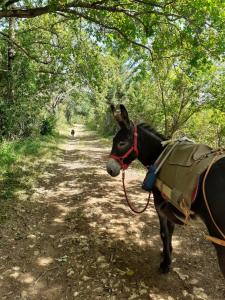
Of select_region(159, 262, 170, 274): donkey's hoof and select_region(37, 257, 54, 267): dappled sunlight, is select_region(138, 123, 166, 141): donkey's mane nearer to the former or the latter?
select_region(159, 262, 170, 274): donkey's hoof

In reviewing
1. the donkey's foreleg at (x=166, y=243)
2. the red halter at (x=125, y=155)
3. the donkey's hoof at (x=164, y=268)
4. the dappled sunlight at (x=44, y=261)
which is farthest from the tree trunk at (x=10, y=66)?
Result: the donkey's hoof at (x=164, y=268)

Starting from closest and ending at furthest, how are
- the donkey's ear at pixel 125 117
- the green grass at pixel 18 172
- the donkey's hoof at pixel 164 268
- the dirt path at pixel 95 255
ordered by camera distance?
the donkey's ear at pixel 125 117 → the dirt path at pixel 95 255 → the donkey's hoof at pixel 164 268 → the green grass at pixel 18 172

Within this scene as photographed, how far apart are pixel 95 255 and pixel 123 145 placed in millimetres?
2119

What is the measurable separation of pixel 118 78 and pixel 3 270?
25.4 metres

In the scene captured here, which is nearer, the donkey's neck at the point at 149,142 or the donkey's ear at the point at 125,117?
the donkey's ear at the point at 125,117

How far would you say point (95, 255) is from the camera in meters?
5.14

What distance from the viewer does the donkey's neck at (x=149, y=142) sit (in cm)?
428

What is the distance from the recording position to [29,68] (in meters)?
15.1

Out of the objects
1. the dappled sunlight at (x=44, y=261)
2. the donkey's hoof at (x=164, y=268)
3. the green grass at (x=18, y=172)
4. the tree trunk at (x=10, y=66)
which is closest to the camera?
the donkey's hoof at (x=164, y=268)

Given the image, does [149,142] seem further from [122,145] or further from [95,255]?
[95,255]

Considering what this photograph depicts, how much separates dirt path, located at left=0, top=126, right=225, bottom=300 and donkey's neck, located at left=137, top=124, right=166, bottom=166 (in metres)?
1.18

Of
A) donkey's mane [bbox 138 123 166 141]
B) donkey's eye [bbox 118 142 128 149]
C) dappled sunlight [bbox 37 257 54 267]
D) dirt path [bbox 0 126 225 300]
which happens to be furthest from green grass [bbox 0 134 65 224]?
donkey's mane [bbox 138 123 166 141]

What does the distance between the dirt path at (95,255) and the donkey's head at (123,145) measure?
1.35m

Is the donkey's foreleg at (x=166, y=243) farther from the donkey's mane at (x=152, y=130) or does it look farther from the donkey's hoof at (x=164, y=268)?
the donkey's mane at (x=152, y=130)
